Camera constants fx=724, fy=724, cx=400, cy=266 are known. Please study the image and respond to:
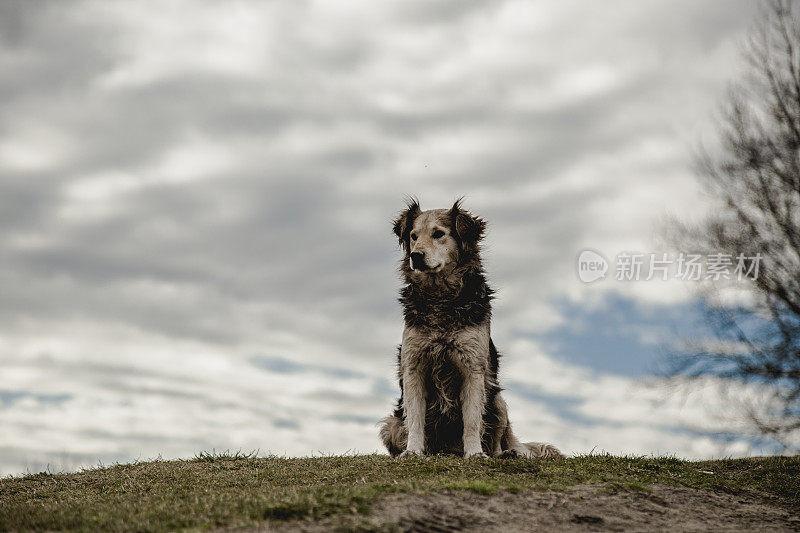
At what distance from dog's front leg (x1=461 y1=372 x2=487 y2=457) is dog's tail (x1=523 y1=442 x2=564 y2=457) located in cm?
152

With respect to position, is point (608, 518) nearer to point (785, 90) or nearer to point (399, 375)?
point (399, 375)

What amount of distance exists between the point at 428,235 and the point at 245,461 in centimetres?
500

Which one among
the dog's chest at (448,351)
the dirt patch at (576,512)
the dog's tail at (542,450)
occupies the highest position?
the dog's chest at (448,351)

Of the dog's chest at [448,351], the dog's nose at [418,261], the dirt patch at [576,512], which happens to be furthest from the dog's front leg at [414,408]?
the dirt patch at [576,512]

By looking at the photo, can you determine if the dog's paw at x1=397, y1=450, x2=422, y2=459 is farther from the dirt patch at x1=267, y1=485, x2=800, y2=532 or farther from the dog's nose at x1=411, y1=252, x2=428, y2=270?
the dog's nose at x1=411, y1=252, x2=428, y2=270

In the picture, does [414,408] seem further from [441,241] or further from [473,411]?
[441,241]

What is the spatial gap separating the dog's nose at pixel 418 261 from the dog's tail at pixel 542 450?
3.57m

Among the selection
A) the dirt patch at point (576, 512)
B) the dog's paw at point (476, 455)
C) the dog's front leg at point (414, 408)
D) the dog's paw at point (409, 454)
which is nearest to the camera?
the dirt patch at point (576, 512)

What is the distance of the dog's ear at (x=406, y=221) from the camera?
38.5 ft

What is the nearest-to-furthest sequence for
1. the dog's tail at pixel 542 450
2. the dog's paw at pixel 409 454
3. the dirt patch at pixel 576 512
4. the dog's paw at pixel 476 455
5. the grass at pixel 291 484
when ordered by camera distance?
the dirt patch at pixel 576 512, the grass at pixel 291 484, the dog's paw at pixel 476 455, the dog's paw at pixel 409 454, the dog's tail at pixel 542 450

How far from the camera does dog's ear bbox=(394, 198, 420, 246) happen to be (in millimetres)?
11734

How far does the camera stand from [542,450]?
38.9 ft

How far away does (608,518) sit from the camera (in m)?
8.03

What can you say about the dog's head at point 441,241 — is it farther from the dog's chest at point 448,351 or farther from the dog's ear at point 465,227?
the dog's chest at point 448,351
